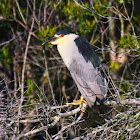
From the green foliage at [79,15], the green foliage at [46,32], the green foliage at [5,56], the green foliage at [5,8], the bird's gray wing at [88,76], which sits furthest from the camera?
the green foliage at [5,56]

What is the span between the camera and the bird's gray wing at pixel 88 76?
3613 millimetres

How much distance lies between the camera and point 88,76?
12.4 ft

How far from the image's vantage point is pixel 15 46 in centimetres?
537

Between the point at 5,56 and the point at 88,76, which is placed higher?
the point at 5,56

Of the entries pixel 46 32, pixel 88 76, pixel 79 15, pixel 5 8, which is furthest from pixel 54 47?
pixel 88 76

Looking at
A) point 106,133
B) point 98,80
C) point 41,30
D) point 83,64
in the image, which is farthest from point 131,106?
point 41,30

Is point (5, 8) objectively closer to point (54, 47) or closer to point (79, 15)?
point (54, 47)

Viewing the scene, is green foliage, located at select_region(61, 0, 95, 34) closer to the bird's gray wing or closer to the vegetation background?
the vegetation background

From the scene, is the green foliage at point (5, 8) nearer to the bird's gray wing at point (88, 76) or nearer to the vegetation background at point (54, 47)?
the vegetation background at point (54, 47)

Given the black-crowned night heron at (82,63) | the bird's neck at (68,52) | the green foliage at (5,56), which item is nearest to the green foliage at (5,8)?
the green foliage at (5,56)

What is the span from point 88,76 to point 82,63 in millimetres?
227

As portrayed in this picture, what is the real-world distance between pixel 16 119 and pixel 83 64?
5.01 feet

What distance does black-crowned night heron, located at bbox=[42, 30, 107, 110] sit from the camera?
3663mm

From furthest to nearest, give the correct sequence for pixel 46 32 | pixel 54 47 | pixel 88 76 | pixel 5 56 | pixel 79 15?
pixel 54 47
pixel 5 56
pixel 79 15
pixel 46 32
pixel 88 76
